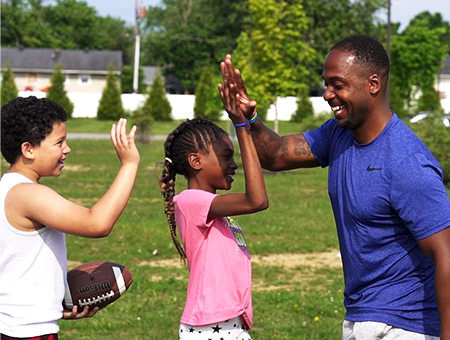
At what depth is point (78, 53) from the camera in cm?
6562

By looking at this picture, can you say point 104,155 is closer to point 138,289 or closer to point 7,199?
point 138,289

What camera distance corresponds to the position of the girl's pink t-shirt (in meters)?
3.62

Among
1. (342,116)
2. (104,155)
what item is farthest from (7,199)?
(104,155)

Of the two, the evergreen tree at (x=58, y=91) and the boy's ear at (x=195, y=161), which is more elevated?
the boy's ear at (x=195, y=161)

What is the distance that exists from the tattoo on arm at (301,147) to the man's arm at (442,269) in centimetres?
96

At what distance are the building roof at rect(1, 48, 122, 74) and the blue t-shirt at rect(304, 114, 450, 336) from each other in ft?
199

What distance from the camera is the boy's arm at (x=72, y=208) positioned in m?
3.17

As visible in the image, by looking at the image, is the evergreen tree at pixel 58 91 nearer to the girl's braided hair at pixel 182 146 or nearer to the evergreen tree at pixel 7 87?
the evergreen tree at pixel 7 87

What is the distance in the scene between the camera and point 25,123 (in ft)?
11.0

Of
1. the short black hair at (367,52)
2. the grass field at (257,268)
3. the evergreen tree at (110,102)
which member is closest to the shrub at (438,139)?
the grass field at (257,268)

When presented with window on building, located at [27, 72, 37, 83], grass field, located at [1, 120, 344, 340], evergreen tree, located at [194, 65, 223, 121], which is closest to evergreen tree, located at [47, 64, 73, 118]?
evergreen tree, located at [194, 65, 223, 121]

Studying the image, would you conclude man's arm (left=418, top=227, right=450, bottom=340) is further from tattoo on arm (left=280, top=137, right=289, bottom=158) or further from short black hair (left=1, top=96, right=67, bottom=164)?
short black hair (left=1, top=96, right=67, bottom=164)

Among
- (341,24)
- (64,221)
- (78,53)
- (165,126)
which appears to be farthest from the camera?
(78,53)

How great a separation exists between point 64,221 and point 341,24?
57.1m
